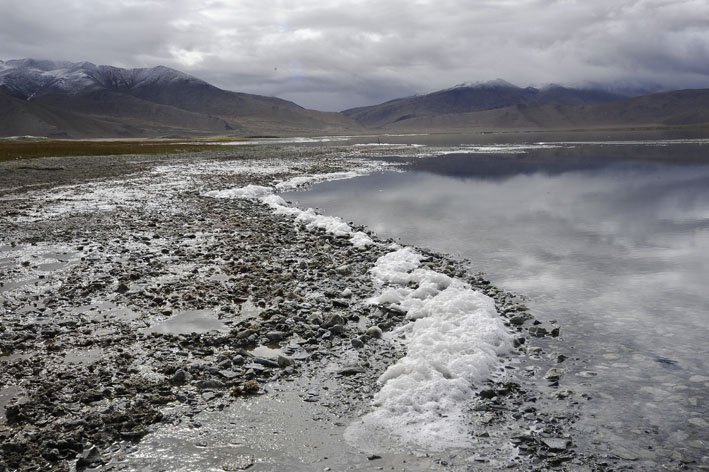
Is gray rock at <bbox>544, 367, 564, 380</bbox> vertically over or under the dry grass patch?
under

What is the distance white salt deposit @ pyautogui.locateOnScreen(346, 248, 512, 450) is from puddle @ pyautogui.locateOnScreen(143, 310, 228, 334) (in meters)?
2.95

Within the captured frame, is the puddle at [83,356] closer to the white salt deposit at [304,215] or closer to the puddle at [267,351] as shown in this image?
the puddle at [267,351]

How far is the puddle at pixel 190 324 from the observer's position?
8438 mm

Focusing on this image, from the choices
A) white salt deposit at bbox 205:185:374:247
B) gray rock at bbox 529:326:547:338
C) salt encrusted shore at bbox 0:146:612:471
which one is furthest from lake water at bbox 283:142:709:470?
white salt deposit at bbox 205:185:374:247

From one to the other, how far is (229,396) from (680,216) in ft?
64.1

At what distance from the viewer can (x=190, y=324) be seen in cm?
872

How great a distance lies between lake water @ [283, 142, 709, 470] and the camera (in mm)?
5996

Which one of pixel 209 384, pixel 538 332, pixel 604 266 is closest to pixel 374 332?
pixel 538 332

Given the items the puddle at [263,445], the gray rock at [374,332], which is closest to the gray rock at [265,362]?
the puddle at [263,445]

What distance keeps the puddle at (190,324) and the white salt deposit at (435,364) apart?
9.67 feet

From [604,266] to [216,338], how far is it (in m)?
9.61

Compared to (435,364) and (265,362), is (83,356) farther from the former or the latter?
(435,364)

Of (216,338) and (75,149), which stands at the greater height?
(75,149)

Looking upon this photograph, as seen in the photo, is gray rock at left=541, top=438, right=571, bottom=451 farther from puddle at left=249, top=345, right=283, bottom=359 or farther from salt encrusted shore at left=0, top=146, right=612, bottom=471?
puddle at left=249, top=345, right=283, bottom=359
